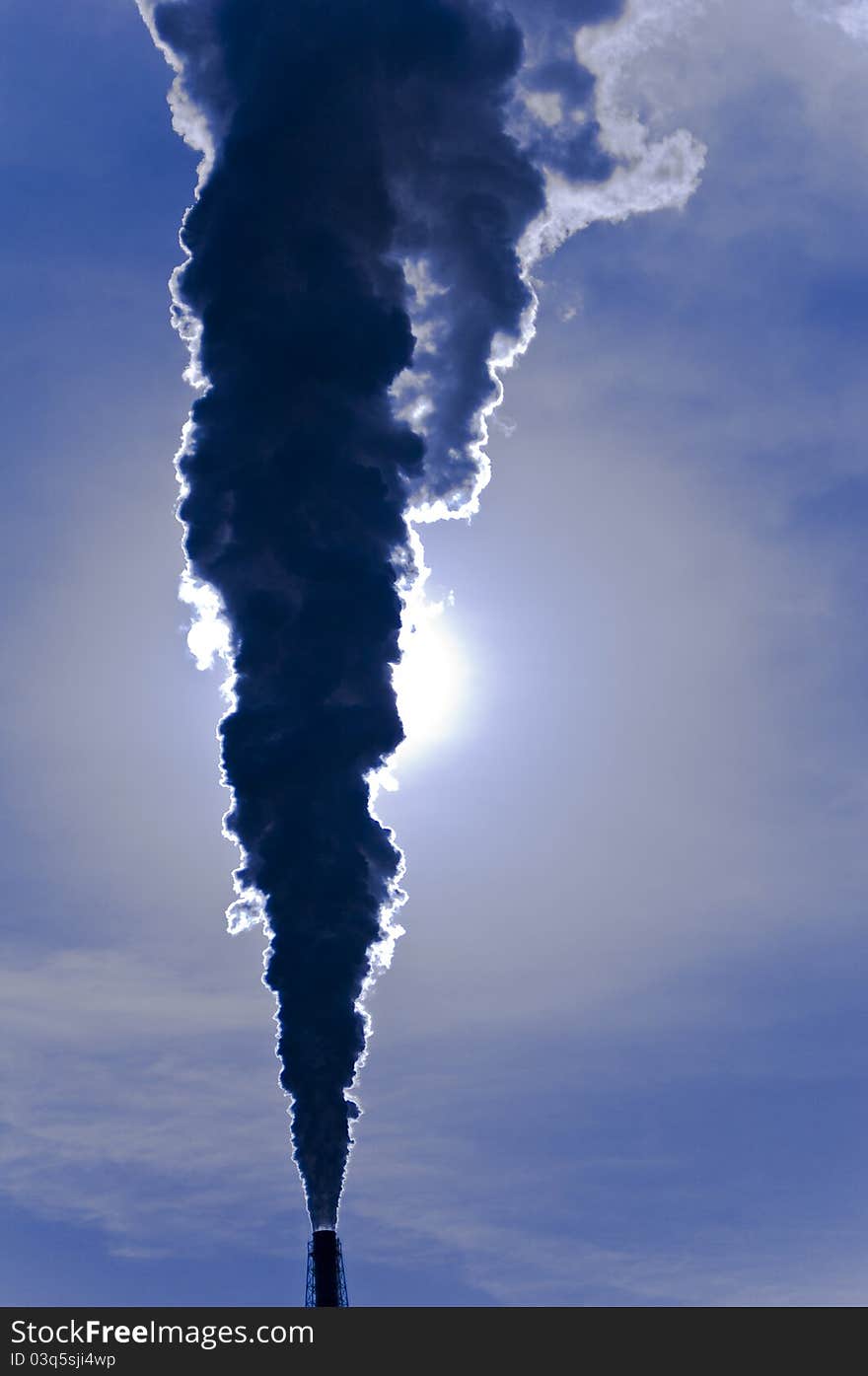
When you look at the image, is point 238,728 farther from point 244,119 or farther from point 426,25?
point 426,25

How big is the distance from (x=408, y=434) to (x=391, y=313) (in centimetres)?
441

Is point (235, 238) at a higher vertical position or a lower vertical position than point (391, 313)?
higher

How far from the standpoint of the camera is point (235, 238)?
152ft

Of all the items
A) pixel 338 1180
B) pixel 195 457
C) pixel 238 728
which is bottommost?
pixel 338 1180

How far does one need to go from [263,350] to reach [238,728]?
13.9m

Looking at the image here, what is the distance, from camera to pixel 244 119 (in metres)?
46.6
